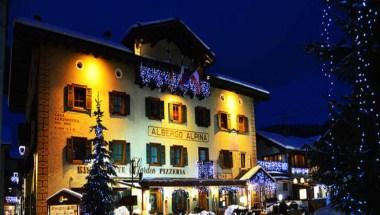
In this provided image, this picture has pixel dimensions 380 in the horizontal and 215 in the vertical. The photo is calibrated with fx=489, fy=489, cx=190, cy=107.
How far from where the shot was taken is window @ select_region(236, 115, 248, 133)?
33.6m

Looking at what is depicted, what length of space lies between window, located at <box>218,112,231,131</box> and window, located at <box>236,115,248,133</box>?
1.07 metres

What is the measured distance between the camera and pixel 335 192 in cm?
1146

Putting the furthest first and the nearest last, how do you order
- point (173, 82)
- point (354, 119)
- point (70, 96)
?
point (173, 82) → point (70, 96) → point (354, 119)

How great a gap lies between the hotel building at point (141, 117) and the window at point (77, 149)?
0.05 metres

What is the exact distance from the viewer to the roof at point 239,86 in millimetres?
31766

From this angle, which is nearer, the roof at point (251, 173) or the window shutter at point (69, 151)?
the window shutter at point (69, 151)

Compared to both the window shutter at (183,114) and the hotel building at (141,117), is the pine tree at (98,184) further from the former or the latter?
the window shutter at (183,114)

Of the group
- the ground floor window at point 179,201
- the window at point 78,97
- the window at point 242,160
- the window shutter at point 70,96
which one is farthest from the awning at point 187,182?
the window shutter at point 70,96

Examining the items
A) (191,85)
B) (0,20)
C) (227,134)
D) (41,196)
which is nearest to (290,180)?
(227,134)

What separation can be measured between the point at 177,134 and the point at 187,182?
11.1 feet

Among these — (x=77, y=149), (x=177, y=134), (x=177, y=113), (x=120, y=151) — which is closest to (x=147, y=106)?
(x=177, y=113)

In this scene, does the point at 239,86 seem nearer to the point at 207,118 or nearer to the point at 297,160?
the point at 207,118

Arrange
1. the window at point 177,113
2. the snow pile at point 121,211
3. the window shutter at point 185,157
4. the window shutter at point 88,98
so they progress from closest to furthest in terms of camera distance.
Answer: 1. the snow pile at point 121,211
2. the window shutter at point 88,98
3. the window at point 177,113
4. the window shutter at point 185,157

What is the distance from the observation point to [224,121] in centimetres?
3256
